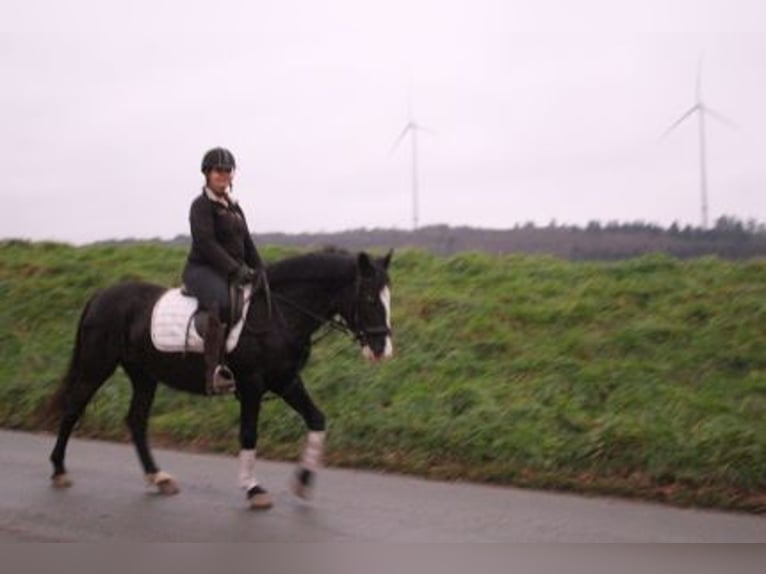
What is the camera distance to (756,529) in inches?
291

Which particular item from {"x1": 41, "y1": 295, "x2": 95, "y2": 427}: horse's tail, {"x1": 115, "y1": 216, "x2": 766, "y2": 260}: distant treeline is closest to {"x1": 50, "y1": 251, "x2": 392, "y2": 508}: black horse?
{"x1": 41, "y1": 295, "x2": 95, "y2": 427}: horse's tail

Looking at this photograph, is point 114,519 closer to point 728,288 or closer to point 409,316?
point 409,316

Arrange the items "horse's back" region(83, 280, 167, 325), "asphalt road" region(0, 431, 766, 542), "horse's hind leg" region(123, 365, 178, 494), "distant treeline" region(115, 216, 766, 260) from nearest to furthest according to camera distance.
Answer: "asphalt road" region(0, 431, 766, 542), "horse's hind leg" region(123, 365, 178, 494), "horse's back" region(83, 280, 167, 325), "distant treeline" region(115, 216, 766, 260)

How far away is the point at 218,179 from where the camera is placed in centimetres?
852

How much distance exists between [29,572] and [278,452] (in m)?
4.73

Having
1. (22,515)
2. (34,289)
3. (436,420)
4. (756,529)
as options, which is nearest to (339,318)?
(436,420)

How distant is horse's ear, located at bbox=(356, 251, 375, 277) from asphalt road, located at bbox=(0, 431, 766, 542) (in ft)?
6.59

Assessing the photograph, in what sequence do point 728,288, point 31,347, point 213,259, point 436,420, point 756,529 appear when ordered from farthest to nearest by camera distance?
point 31,347 < point 728,288 < point 436,420 < point 213,259 < point 756,529

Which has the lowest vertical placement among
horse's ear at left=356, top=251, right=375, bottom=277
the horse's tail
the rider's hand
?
the horse's tail

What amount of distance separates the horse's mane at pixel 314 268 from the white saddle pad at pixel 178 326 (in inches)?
13.7

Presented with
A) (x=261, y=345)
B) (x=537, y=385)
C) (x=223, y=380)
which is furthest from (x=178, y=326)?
(x=537, y=385)

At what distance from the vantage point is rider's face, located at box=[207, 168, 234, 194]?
851cm

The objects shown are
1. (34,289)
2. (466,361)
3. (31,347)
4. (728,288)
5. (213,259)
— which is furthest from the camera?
(34,289)

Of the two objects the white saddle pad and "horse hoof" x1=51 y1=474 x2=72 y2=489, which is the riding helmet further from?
"horse hoof" x1=51 y1=474 x2=72 y2=489
